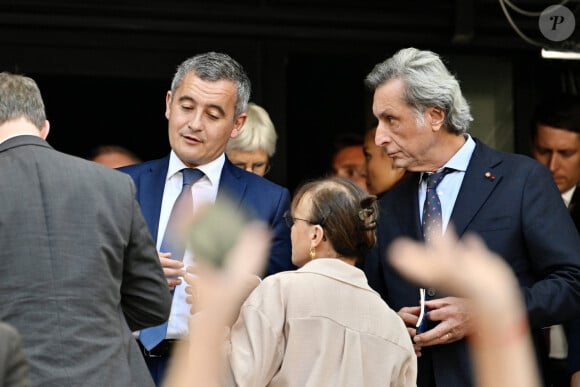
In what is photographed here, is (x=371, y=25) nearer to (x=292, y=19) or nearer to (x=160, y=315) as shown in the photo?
(x=292, y=19)

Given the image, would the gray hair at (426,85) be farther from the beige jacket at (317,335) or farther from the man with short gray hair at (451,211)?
the beige jacket at (317,335)

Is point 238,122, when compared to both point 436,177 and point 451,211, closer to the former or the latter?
point 436,177

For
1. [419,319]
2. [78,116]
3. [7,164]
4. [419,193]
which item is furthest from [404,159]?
[78,116]

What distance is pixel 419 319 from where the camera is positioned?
4.56 metres

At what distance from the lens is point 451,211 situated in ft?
15.6

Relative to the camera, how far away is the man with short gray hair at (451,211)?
4.57 meters

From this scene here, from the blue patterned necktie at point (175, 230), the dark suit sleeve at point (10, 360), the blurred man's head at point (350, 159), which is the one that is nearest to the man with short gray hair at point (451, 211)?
the blue patterned necktie at point (175, 230)

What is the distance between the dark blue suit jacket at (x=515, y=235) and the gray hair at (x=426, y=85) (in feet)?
0.53

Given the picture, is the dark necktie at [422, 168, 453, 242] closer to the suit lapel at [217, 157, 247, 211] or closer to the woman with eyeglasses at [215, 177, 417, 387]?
the woman with eyeglasses at [215, 177, 417, 387]

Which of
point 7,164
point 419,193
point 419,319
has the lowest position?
point 419,319

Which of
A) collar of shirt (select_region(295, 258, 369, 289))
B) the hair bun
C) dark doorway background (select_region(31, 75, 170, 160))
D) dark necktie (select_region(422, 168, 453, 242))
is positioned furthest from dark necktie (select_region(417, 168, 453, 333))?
dark doorway background (select_region(31, 75, 170, 160))

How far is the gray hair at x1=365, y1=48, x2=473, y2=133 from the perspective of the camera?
4.81 m

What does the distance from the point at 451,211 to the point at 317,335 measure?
1.00m

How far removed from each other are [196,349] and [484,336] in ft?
2.06
